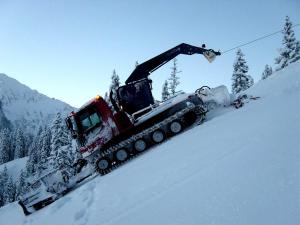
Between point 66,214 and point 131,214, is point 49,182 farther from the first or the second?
point 131,214

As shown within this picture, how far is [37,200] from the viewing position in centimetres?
1487

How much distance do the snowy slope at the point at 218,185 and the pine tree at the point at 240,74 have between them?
43.6 metres

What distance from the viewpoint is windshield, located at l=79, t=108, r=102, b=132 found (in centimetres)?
1600

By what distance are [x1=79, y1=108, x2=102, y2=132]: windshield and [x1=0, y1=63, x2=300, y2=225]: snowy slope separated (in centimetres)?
569

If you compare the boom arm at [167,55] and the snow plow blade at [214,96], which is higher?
the boom arm at [167,55]

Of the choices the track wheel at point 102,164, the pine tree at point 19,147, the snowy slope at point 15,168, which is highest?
the track wheel at point 102,164

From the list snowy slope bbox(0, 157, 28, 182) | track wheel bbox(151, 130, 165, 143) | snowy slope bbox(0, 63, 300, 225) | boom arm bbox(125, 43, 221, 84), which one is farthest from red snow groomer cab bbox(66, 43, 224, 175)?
snowy slope bbox(0, 157, 28, 182)

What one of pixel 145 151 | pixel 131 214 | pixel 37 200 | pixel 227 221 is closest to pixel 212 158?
pixel 131 214

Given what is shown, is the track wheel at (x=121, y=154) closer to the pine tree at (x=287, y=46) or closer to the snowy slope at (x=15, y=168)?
the pine tree at (x=287, y=46)

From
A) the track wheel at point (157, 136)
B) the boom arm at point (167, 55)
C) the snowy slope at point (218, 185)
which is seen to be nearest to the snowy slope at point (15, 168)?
the boom arm at point (167, 55)

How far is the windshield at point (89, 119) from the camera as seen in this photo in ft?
52.5

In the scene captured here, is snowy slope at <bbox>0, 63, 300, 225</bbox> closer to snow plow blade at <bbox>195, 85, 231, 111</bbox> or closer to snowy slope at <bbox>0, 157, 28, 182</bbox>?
snow plow blade at <bbox>195, 85, 231, 111</bbox>

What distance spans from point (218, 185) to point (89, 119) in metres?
10.9

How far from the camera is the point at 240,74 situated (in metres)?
53.5
